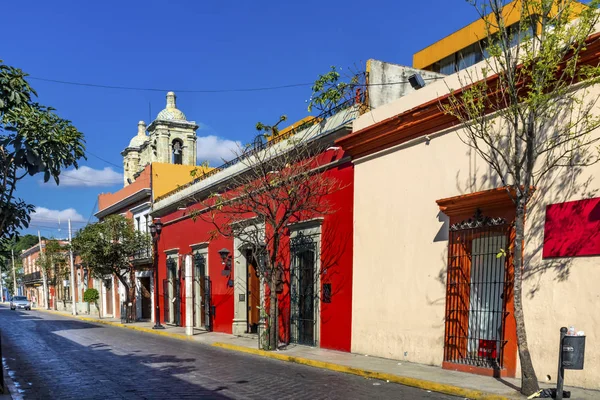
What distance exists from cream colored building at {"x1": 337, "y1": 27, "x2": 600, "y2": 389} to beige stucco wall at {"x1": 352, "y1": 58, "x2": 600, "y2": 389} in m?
0.02

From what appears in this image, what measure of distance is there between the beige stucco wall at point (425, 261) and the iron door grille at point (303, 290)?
1841 mm

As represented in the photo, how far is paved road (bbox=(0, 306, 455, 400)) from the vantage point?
8.01m

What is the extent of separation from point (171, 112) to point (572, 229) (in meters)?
28.4

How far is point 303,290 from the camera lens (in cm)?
1455

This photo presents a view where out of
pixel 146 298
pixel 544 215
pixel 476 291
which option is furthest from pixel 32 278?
pixel 544 215

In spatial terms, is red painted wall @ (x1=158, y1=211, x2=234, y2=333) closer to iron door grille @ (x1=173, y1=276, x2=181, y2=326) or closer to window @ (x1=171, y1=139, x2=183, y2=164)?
iron door grille @ (x1=173, y1=276, x2=181, y2=326)

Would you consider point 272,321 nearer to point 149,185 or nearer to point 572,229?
point 572,229

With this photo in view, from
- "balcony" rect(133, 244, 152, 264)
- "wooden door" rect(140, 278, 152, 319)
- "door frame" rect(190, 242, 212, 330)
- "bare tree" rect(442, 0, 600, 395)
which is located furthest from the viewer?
"wooden door" rect(140, 278, 152, 319)

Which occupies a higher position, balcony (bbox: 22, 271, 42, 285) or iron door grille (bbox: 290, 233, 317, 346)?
iron door grille (bbox: 290, 233, 317, 346)

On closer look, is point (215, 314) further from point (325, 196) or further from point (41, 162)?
point (41, 162)

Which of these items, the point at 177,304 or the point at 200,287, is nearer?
the point at 200,287

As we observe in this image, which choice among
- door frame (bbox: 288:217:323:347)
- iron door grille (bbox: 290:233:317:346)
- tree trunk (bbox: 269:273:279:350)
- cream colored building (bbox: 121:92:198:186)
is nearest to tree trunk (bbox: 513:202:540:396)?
tree trunk (bbox: 269:273:279:350)

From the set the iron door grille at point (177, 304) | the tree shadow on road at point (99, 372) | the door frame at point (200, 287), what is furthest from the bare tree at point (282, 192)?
the iron door grille at point (177, 304)

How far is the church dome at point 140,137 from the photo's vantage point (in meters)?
42.6
